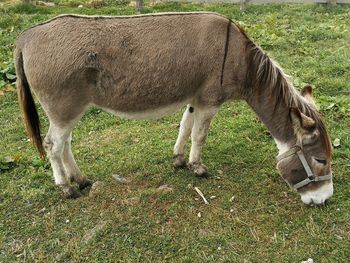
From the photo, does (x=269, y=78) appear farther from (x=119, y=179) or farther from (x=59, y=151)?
(x=59, y=151)

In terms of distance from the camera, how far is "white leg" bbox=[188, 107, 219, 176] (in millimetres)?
4532

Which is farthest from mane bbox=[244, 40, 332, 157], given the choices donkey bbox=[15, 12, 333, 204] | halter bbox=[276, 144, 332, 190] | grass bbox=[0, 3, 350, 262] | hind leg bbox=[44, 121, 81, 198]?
hind leg bbox=[44, 121, 81, 198]

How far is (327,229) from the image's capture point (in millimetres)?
4082

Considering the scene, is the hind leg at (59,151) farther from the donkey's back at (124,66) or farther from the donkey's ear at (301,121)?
the donkey's ear at (301,121)

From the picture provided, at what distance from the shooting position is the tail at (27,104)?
4238 millimetres

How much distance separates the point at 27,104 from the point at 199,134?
6.07ft

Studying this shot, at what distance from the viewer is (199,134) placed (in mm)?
4746

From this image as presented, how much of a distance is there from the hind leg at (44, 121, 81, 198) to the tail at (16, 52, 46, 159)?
17cm

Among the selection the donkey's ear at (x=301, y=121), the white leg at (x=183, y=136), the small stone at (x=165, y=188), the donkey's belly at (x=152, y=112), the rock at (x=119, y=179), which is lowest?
the rock at (x=119, y=179)

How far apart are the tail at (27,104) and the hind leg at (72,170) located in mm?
240

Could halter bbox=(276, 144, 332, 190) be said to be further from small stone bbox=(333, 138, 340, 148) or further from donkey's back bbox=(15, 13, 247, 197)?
small stone bbox=(333, 138, 340, 148)

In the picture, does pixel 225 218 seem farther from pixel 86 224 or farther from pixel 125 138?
pixel 125 138

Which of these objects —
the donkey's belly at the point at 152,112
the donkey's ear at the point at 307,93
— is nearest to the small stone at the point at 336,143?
the donkey's ear at the point at 307,93

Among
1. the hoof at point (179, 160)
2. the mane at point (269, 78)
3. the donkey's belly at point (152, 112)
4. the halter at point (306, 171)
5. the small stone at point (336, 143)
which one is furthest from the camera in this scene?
the small stone at point (336, 143)
